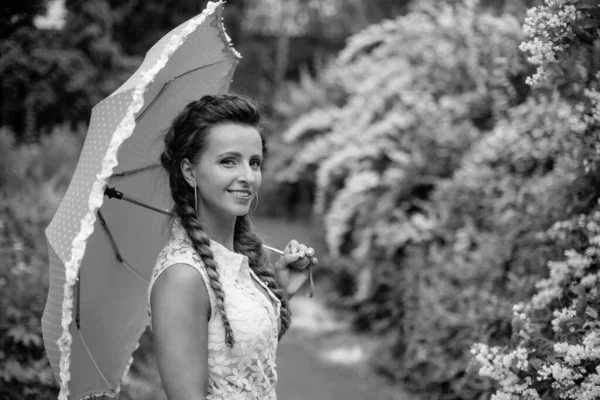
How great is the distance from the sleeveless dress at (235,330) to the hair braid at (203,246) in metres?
0.02

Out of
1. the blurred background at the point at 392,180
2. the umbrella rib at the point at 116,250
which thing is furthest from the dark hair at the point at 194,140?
the blurred background at the point at 392,180

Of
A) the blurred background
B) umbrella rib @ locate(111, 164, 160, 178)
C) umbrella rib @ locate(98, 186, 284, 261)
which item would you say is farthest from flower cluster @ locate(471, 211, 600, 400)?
umbrella rib @ locate(111, 164, 160, 178)

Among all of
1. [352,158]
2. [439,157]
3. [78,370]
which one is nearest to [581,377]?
[78,370]

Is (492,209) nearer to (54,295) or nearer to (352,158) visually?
(352,158)

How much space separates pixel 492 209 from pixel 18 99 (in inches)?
144

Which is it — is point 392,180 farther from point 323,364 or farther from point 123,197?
point 123,197

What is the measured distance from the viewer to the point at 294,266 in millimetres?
2521

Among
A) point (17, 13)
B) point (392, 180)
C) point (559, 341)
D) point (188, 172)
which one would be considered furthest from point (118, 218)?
point (392, 180)

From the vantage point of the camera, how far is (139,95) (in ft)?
6.37

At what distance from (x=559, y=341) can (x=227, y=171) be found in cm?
140

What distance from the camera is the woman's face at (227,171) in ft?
7.02

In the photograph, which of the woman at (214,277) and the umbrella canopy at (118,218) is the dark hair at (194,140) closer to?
the woman at (214,277)

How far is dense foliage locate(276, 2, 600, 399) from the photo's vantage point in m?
3.82

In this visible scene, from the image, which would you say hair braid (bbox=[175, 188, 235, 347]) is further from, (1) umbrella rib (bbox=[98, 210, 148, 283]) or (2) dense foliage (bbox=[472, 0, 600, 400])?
(2) dense foliage (bbox=[472, 0, 600, 400])
